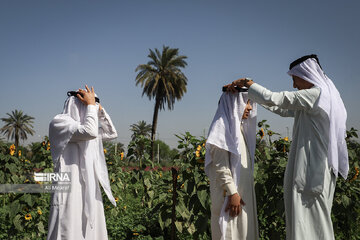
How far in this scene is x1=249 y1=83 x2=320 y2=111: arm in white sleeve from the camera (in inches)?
78.3

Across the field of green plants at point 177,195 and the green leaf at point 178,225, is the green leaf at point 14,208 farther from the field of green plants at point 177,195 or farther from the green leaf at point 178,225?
the green leaf at point 178,225

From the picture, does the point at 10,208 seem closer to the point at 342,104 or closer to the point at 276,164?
the point at 276,164

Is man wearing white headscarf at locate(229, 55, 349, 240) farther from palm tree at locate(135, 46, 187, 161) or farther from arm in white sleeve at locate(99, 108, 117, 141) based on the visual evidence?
palm tree at locate(135, 46, 187, 161)

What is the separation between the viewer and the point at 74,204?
7.39ft

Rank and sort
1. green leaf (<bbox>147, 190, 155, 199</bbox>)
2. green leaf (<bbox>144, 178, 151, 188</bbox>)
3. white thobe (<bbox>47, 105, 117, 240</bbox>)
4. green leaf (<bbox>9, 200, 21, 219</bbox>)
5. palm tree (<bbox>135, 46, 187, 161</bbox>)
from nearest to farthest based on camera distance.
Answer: white thobe (<bbox>47, 105, 117, 240</bbox>)
green leaf (<bbox>9, 200, 21, 219</bbox>)
green leaf (<bbox>144, 178, 151, 188</bbox>)
green leaf (<bbox>147, 190, 155, 199</bbox>)
palm tree (<bbox>135, 46, 187, 161</bbox>)

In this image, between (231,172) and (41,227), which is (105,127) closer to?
(231,172)

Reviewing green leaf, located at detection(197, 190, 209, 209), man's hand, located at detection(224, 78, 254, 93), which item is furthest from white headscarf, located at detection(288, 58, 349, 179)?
green leaf, located at detection(197, 190, 209, 209)

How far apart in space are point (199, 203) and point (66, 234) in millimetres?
1157

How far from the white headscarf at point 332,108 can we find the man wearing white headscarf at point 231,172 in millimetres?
461

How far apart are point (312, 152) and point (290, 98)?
389 millimetres

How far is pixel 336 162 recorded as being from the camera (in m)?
2.00

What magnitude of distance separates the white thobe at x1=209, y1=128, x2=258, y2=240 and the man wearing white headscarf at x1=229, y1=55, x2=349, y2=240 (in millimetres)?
252

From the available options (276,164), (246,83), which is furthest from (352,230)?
(246,83)

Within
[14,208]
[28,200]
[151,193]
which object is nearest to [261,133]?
[151,193]
